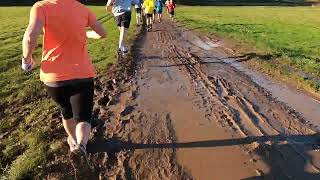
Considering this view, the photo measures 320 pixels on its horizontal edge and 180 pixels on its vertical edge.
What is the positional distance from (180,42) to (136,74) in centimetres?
636

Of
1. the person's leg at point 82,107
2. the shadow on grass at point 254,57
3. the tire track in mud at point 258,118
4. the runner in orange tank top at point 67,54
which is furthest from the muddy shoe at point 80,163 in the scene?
the shadow on grass at point 254,57

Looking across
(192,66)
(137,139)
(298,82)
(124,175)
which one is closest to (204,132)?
(137,139)

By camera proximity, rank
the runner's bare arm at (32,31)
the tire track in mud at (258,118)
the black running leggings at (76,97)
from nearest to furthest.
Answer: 1. the runner's bare arm at (32,31)
2. the black running leggings at (76,97)
3. the tire track in mud at (258,118)

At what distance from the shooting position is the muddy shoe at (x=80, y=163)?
501cm

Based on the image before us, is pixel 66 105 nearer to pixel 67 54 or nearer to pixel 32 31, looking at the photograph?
pixel 67 54

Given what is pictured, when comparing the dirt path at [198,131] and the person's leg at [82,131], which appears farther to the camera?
the dirt path at [198,131]

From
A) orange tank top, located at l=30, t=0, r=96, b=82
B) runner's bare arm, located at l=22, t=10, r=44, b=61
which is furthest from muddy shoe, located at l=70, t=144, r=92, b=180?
runner's bare arm, located at l=22, t=10, r=44, b=61

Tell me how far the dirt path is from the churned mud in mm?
12

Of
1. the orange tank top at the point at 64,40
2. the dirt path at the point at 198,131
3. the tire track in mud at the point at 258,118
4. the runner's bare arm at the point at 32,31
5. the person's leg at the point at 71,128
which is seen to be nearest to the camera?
the runner's bare arm at the point at 32,31

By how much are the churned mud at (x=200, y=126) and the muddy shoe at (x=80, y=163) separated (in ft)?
0.31

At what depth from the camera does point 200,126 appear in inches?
277

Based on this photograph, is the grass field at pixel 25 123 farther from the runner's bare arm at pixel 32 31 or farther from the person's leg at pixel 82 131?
the runner's bare arm at pixel 32 31

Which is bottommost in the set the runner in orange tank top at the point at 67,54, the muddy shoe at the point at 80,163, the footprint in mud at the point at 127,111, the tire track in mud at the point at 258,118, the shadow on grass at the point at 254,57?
the shadow on grass at the point at 254,57

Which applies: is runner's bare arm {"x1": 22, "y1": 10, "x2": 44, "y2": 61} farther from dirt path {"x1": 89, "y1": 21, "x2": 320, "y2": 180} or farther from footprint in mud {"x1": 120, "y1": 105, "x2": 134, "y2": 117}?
footprint in mud {"x1": 120, "y1": 105, "x2": 134, "y2": 117}
